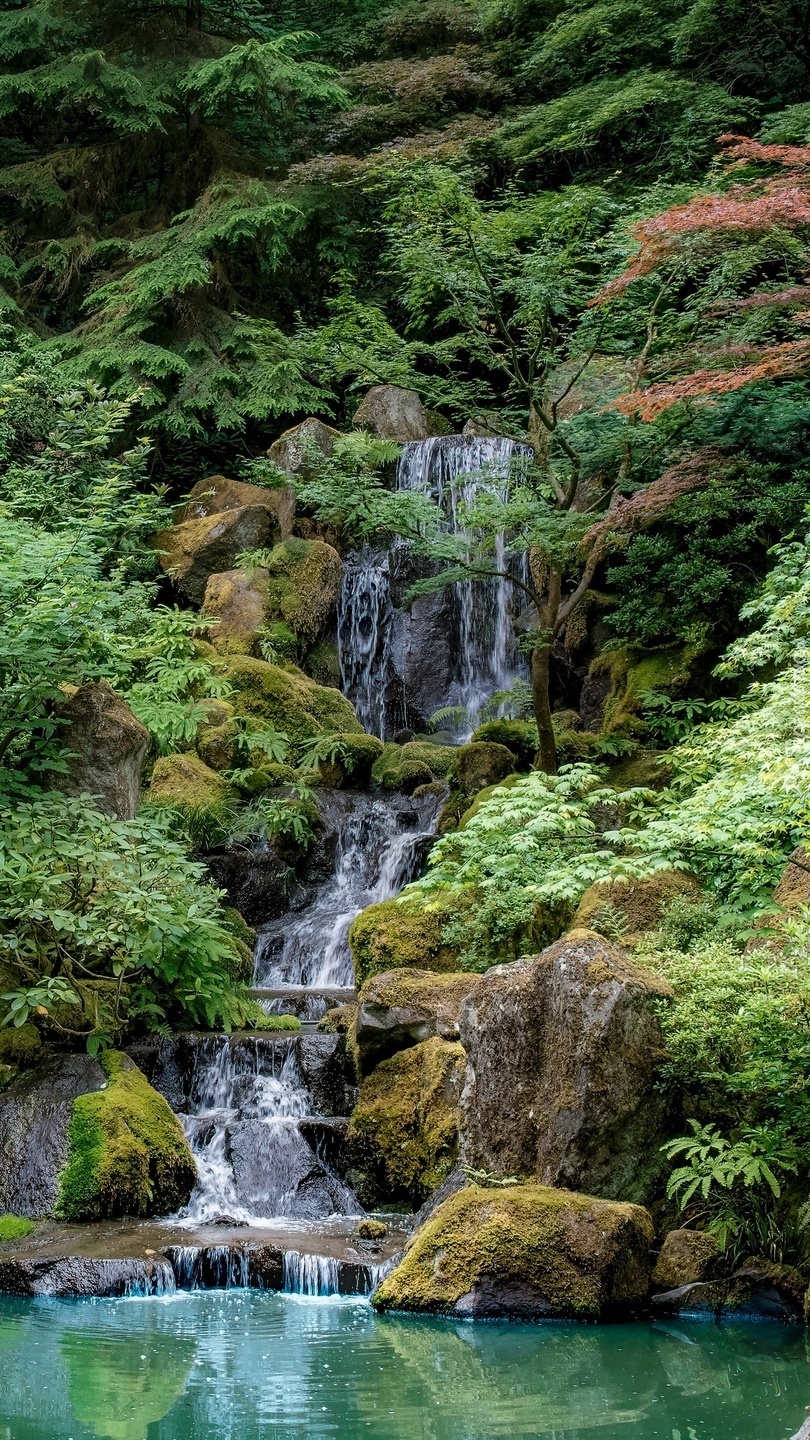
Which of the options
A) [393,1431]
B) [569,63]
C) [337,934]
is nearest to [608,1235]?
[393,1431]

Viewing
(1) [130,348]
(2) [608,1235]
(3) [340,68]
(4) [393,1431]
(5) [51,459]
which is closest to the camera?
(4) [393,1431]

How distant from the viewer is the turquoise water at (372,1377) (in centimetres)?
514

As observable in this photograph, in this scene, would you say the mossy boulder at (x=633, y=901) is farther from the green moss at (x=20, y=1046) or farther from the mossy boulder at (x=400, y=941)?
the green moss at (x=20, y=1046)

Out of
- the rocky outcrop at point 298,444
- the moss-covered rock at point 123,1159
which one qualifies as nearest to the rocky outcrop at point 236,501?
the rocky outcrop at point 298,444

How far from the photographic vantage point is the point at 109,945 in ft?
29.2

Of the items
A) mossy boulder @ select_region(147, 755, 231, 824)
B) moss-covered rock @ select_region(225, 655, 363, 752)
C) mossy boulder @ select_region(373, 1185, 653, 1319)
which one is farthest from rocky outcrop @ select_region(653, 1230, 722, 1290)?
moss-covered rock @ select_region(225, 655, 363, 752)

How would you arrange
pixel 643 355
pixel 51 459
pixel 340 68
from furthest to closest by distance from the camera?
pixel 340 68
pixel 51 459
pixel 643 355

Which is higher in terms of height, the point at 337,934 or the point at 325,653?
the point at 325,653

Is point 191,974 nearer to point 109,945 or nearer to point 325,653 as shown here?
point 109,945

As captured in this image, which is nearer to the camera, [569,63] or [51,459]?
[51,459]

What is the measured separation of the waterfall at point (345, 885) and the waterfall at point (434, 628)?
312 cm

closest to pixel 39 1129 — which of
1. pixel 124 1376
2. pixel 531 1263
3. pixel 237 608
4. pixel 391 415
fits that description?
pixel 124 1376

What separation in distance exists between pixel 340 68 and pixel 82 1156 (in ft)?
69.6

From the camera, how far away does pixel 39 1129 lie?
803cm
